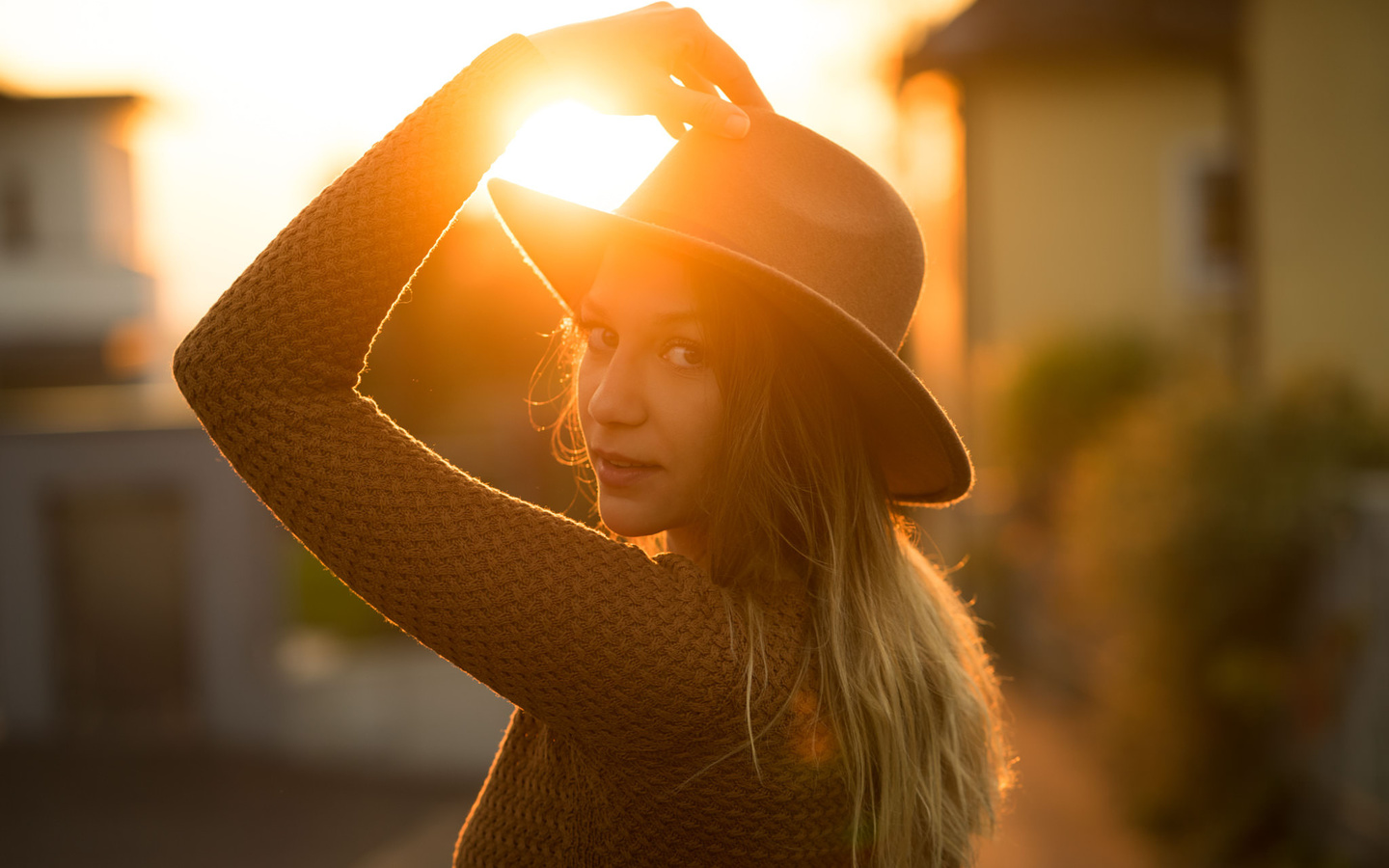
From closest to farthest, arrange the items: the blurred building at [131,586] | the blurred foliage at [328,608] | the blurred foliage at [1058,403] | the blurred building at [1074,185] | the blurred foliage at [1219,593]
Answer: the blurred foliage at [1219,593] < the blurred building at [131,586] < the blurred foliage at [1058,403] < the blurred building at [1074,185] < the blurred foliage at [328,608]

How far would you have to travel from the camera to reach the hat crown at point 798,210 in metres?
1.23

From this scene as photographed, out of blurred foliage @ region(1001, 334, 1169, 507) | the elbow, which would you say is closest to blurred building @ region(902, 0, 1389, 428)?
blurred foliage @ region(1001, 334, 1169, 507)

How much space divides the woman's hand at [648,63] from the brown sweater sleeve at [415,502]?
0.14m

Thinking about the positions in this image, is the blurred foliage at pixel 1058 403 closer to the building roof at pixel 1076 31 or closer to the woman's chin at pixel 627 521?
the building roof at pixel 1076 31

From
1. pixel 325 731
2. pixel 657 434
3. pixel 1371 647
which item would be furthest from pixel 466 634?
pixel 325 731

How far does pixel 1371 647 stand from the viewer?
399 centimetres

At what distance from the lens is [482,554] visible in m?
1.05

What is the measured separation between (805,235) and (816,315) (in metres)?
0.12

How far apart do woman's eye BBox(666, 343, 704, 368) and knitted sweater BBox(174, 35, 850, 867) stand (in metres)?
0.23

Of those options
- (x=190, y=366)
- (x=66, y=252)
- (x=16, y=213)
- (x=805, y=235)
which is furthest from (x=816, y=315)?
(x=16, y=213)

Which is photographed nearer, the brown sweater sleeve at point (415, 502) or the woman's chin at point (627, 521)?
the brown sweater sleeve at point (415, 502)

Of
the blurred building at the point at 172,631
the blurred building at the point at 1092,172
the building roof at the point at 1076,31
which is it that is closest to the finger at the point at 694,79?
the blurred building at the point at 172,631

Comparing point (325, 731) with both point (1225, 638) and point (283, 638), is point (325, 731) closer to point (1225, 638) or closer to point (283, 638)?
point (283, 638)

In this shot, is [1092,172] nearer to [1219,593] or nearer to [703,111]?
[1219,593]
